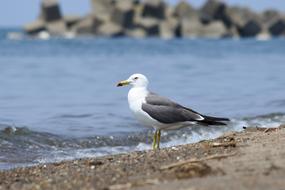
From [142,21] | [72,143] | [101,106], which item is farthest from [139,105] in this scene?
[142,21]

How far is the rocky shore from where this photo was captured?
307ft

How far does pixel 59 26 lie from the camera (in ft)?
307

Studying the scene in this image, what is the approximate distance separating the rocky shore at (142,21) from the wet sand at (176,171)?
85.6 m

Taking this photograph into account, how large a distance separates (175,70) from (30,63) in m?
7.40

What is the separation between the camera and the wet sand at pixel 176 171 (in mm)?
5535

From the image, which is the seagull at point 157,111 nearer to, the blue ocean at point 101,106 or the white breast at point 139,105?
the white breast at point 139,105

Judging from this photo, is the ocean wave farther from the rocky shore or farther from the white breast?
the rocky shore

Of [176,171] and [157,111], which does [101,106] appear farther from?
[176,171]

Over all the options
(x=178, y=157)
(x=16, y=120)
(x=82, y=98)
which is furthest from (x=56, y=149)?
(x=82, y=98)

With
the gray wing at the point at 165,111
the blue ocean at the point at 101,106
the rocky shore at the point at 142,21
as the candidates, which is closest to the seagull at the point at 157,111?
the gray wing at the point at 165,111

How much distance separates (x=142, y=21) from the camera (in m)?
95.5

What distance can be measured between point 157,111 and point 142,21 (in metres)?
87.6

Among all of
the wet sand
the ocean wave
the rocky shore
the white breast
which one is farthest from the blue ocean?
the rocky shore

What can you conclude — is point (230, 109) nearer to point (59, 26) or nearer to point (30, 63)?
point (30, 63)
